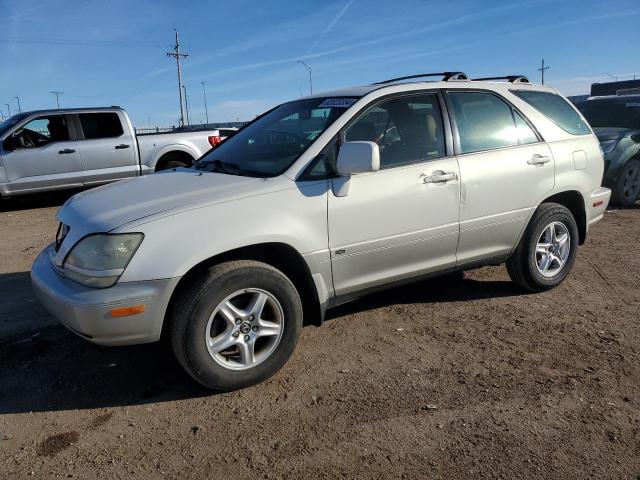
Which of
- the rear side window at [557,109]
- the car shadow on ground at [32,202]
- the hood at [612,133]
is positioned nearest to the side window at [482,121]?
the rear side window at [557,109]

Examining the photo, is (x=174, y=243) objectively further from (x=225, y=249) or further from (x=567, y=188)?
(x=567, y=188)

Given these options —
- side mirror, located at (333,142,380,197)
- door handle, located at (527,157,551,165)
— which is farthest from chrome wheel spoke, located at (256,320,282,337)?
door handle, located at (527,157,551,165)

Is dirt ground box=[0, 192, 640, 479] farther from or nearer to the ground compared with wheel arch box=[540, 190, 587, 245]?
nearer to the ground

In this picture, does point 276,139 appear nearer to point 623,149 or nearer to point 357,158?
point 357,158

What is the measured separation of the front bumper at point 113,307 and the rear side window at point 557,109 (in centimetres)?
338

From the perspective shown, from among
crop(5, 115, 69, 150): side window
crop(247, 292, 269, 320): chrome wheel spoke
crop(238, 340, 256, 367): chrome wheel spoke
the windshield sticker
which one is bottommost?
crop(238, 340, 256, 367): chrome wheel spoke

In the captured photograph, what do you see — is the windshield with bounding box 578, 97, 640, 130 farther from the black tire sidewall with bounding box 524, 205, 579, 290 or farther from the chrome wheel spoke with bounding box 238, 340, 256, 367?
the chrome wheel spoke with bounding box 238, 340, 256, 367

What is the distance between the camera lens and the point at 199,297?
2898 millimetres

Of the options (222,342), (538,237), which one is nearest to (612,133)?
(538,237)

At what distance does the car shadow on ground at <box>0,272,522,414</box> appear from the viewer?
314 centimetres

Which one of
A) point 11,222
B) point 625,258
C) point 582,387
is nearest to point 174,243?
point 582,387

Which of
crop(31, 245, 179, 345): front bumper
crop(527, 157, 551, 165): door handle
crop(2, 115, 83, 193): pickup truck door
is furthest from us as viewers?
crop(2, 115, 83, 193): pickup truck door

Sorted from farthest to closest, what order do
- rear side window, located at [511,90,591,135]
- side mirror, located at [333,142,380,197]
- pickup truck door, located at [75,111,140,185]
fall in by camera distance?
pickup truck door, located at [75,111,140,185], rear side window, located at [511,90,591,135], side mirror, located at [333,142,380,197]

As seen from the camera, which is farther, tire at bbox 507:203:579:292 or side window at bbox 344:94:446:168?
tire at bbox 507:203:579:292
